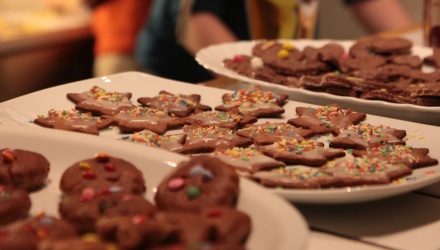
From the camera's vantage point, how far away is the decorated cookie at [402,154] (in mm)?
928

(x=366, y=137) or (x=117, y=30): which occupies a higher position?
(x=366, y=137)

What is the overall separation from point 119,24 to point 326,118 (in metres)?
2.33

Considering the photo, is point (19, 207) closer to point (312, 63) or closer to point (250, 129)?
point (250, 129)

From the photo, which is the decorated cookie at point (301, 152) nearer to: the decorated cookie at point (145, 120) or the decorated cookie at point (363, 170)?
the decorated cookie at point (363, 170)

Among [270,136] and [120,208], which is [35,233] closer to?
[120,208]

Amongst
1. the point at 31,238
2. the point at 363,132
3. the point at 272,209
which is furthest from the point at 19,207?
the point at 363,132

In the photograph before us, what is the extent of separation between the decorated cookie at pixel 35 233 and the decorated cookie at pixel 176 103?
0.52 m

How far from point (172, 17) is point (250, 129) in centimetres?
160

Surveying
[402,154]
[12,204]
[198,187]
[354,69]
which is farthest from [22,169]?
[354,69]

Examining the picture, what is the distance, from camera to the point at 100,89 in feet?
4.11

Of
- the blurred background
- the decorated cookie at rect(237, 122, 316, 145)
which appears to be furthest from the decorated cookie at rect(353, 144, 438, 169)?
the blurred background

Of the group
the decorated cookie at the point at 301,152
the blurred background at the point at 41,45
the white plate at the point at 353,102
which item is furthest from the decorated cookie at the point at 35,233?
the blurred background at the point at 41,45

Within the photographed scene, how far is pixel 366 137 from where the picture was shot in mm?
1033

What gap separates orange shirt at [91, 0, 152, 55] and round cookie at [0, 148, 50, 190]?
2.53m
